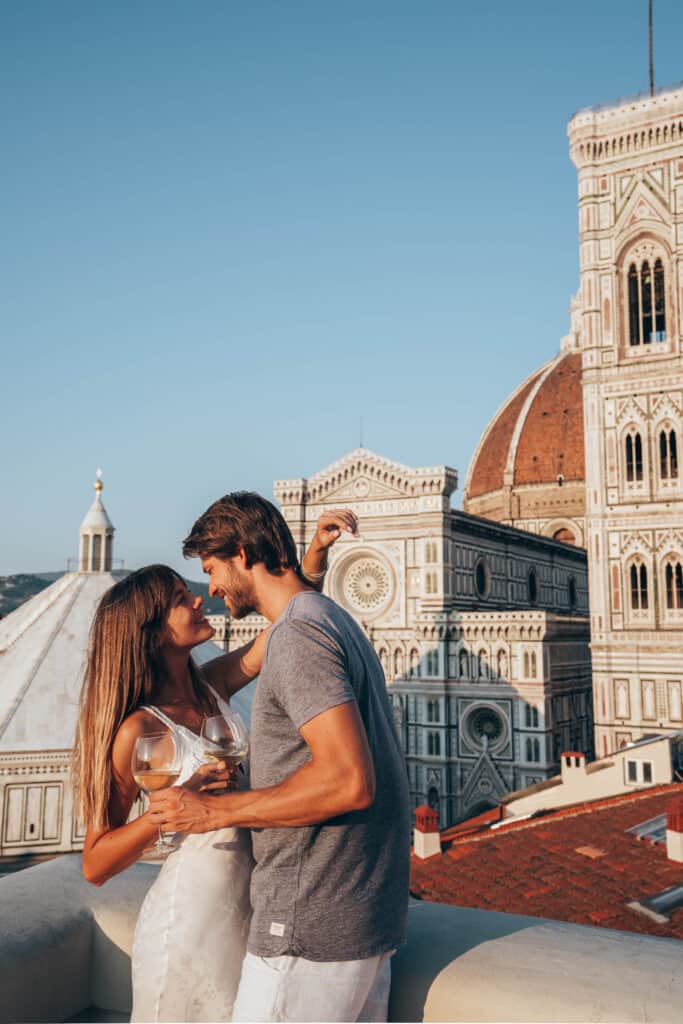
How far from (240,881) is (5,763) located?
53.6 feet

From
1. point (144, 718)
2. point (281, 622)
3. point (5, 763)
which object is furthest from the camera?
point (5, 763)

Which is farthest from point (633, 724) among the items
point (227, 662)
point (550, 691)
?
point (227, 662)

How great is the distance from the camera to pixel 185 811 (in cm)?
233

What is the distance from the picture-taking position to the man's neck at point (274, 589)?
2832mm

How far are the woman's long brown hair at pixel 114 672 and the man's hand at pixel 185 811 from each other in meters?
0.34

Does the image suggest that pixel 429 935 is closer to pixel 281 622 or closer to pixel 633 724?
pixel 281 622

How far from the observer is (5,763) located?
17.2 metres

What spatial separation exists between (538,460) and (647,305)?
835 inches

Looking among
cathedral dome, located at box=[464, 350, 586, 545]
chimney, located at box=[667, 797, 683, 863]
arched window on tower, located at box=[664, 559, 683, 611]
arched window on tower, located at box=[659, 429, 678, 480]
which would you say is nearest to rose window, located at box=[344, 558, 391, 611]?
arched window on tower, located at box=[664, 559, 683, 611]

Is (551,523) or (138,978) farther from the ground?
(551,523)

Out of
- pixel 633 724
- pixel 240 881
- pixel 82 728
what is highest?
pixel 82 728

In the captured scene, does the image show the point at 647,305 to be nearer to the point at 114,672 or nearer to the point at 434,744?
the point at 434,744

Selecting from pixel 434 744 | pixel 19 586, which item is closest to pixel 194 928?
pixel 434 744

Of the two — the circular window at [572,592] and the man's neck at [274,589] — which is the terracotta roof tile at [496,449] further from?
the man's neck at [274,589]
